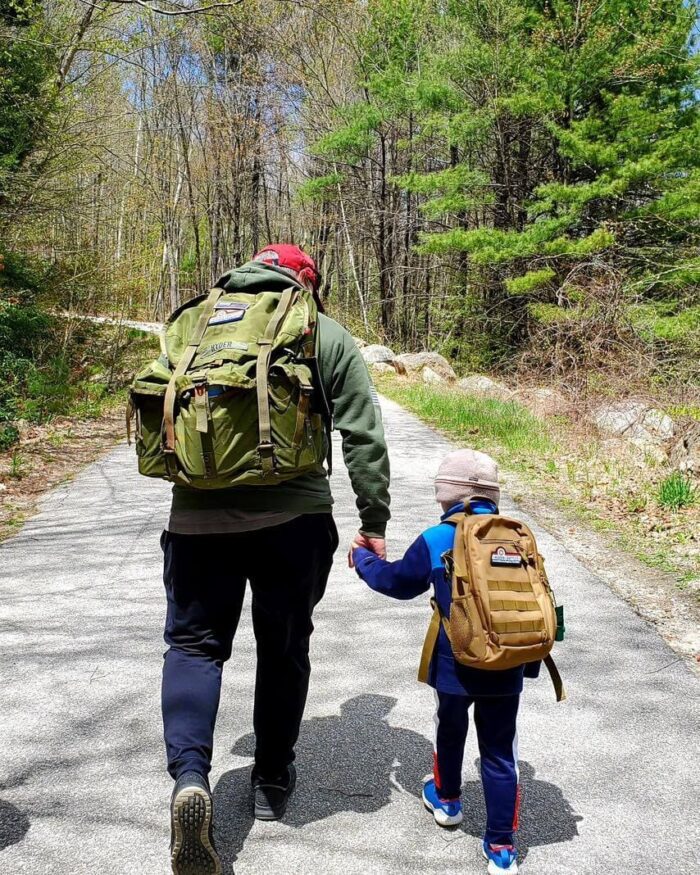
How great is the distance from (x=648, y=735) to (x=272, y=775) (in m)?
1.59

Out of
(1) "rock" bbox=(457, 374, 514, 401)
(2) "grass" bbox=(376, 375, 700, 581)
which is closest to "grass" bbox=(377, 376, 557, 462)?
(2) "grass" bbox=(376, 375, 700, 581)

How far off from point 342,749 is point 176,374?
5.37 ft

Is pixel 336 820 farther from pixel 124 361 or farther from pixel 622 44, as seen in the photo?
pixel 622 44

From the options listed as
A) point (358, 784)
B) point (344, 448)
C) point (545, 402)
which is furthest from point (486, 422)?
point (344, 448)

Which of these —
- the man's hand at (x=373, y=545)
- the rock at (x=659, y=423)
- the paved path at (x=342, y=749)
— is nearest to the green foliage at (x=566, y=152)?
the rock at (x=659, y=423)

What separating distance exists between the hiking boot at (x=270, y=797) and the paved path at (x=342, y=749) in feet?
0.15

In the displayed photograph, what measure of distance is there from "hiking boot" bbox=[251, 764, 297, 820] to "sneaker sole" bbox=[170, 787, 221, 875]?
472 mm

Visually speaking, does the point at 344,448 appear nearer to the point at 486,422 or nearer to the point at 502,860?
the point at 502,860

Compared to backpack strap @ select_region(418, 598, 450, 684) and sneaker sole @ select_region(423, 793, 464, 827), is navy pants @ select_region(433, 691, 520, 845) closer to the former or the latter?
backpack strap @ select_region(418, 598, 450, 684)

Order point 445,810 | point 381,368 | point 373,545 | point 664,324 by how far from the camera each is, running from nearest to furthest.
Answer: point 445,810, point 373,545, point 664,324, point 381,368

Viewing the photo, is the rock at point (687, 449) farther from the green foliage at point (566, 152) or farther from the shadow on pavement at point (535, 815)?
the shadow on pavement at point (535, 815)

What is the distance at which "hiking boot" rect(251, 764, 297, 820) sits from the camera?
8.18 ft

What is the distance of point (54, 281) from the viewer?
1378cm

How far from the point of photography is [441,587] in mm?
2338
